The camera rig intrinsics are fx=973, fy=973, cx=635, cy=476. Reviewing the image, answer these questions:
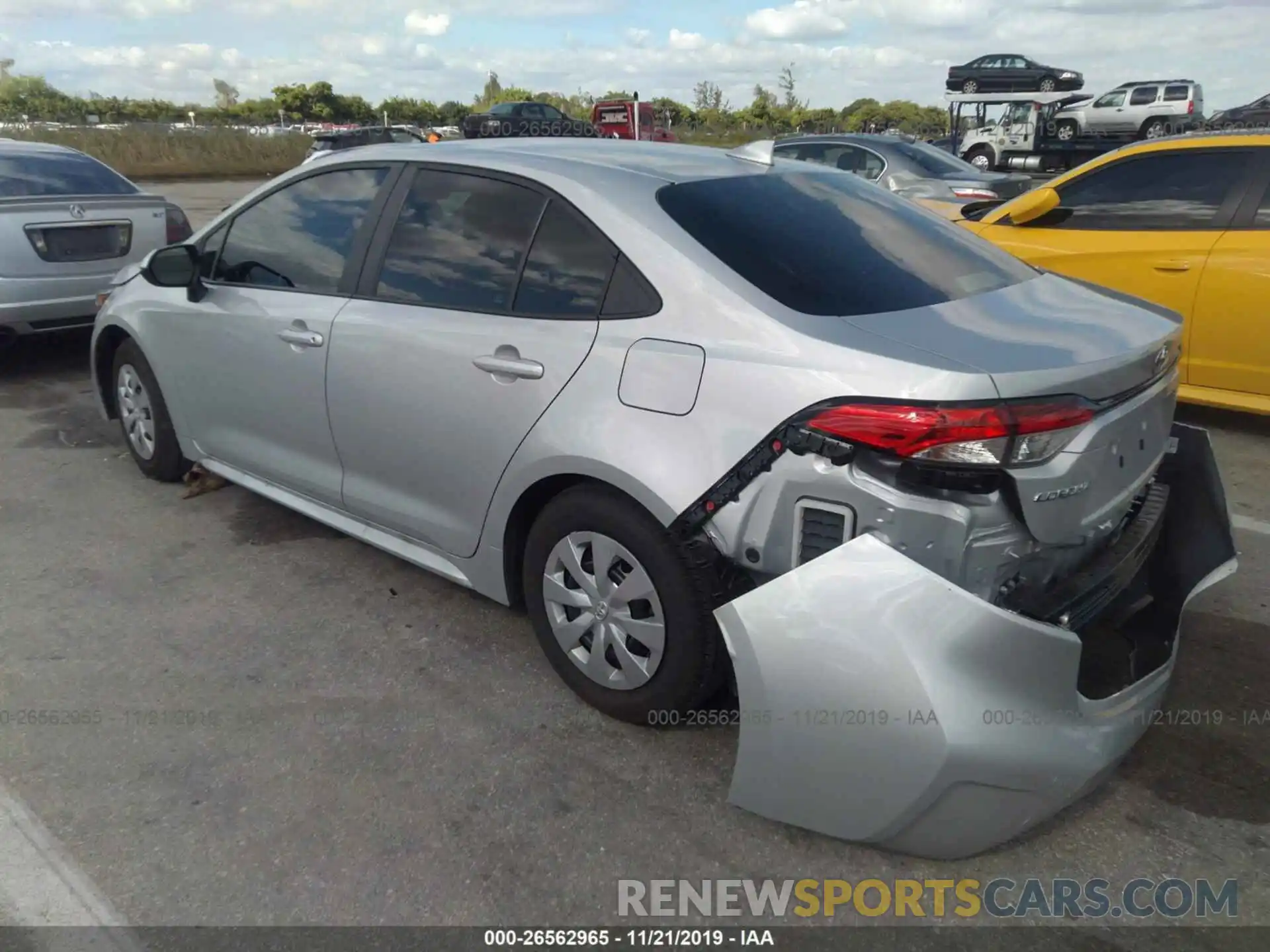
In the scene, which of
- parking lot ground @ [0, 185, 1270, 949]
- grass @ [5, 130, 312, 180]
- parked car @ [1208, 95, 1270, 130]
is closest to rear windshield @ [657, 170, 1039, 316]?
parking lot ground @ [0, 185, 1270, 949]

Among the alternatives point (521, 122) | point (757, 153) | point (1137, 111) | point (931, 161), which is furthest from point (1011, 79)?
point (757, 153)

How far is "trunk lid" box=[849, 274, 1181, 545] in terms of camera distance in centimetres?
222

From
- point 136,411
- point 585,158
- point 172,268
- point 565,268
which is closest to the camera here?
point 565,268

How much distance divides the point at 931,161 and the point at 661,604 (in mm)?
9199

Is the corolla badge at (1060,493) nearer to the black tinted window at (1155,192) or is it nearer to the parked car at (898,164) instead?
the black tinted window at (1155,192)

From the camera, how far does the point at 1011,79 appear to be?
2958cm

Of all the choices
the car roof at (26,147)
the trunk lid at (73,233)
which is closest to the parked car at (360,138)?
the car roof at (26,147)

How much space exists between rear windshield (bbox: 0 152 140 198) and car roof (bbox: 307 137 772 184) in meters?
4.47

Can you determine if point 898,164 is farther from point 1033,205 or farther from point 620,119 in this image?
point 620,119

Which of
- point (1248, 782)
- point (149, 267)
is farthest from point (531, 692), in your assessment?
point (149, 267)

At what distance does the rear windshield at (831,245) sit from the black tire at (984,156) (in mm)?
25966

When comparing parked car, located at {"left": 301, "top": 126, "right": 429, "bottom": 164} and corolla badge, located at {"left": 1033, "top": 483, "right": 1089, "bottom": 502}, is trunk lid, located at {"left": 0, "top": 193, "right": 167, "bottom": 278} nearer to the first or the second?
corolla badge, located at {"left": 1033, "top": 483, "right": 1089, "bottom": 502}

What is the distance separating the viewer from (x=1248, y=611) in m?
3.54

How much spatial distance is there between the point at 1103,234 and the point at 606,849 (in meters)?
4.72
